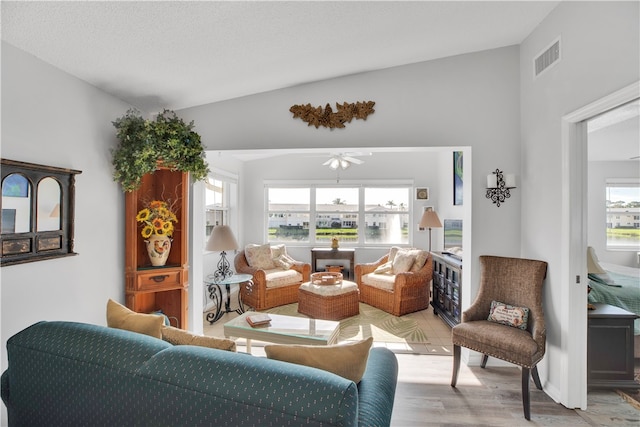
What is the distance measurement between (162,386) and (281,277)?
3512mm

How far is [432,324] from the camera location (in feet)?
13.2

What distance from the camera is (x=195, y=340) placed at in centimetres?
146

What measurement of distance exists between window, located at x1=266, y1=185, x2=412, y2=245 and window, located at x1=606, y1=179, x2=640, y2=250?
321 cm

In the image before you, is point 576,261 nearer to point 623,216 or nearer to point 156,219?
point 156,219

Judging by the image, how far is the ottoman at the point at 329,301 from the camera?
400 cm

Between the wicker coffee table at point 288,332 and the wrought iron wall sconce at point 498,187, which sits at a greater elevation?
the wrought iron wall sconce at point 498,187

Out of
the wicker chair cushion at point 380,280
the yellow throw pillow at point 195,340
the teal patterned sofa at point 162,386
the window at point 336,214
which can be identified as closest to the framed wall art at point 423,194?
the window at point 336,214

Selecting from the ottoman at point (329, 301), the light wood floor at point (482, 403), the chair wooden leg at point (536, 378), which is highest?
the ottoman at point (329, 301)

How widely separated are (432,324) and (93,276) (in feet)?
12.4

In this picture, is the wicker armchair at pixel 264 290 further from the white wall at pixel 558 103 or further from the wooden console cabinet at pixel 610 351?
the wooden console cabinet at pixel 610 351

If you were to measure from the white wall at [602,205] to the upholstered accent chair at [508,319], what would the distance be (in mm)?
3396

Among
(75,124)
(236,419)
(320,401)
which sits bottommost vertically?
(236,419)

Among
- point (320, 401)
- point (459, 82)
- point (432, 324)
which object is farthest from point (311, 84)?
point (432, 324)

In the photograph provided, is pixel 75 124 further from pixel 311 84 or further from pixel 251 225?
pixel 251 225
